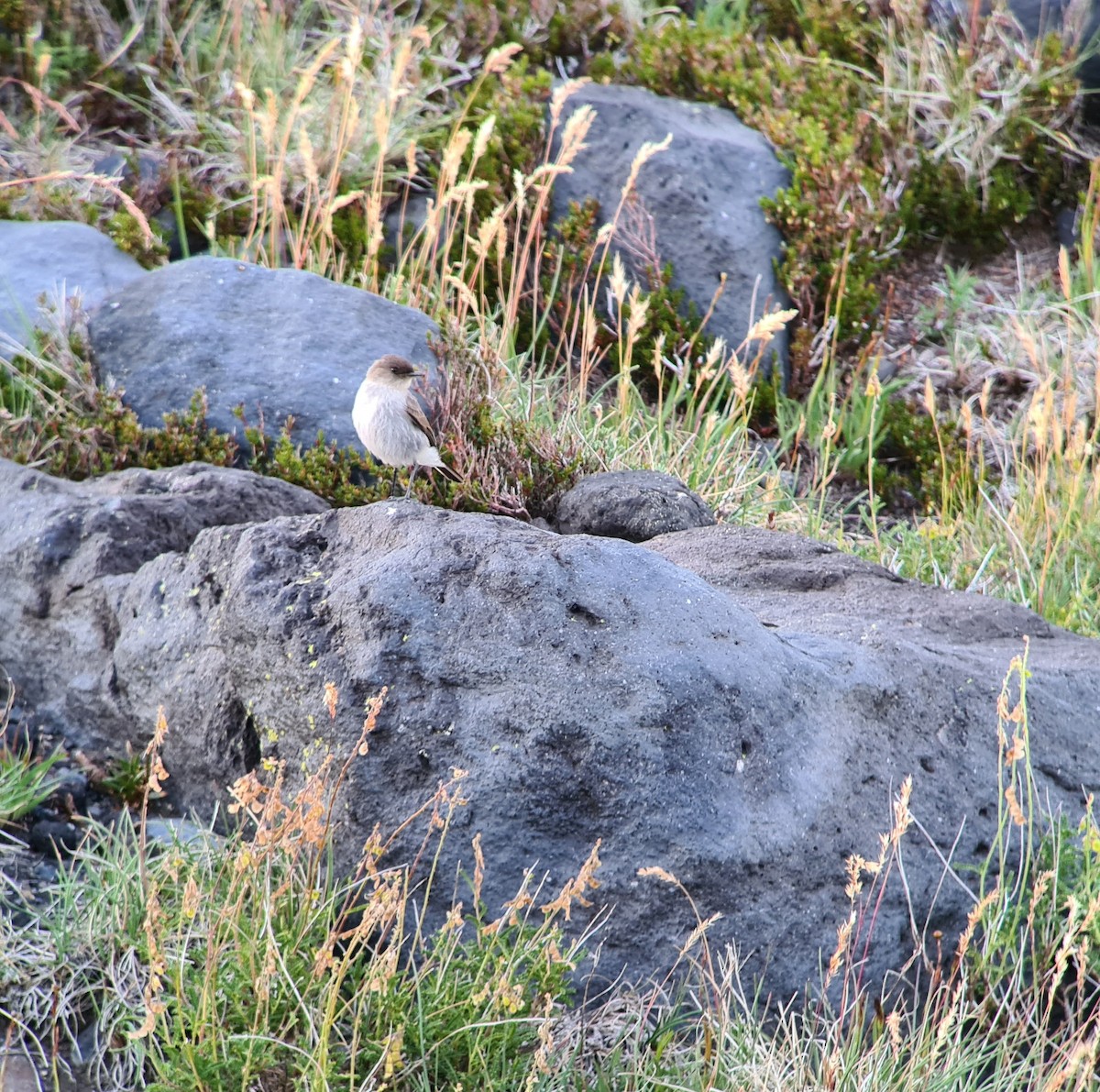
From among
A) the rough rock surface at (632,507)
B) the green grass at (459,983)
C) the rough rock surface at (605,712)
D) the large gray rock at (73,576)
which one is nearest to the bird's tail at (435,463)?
the rough rock surface at (632,507)

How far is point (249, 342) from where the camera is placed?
5781 millimetres

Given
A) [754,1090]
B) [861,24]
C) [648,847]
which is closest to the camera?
[754,1090]

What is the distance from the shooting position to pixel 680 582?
3389mm

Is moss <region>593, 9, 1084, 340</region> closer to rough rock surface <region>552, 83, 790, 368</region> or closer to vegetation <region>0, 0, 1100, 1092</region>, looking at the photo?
vegetation <region>0, 0, 1100, 1092</region>

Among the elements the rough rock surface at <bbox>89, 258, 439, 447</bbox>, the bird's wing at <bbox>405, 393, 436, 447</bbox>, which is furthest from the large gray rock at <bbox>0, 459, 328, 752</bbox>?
the rough rock surface at <bbox>89, 258, 439, 447</bbox>

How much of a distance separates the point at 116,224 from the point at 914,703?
17.0ft

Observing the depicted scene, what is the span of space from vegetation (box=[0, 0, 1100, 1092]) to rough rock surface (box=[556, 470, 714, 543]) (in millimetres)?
286

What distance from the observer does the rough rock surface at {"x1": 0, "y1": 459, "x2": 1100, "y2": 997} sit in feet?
9.95

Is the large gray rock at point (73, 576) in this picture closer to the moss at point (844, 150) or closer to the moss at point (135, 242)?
the moss at point (135, 242)

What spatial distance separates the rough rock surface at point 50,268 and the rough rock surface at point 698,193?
273 cm

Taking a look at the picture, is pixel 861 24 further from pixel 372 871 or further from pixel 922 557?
pixel 372 871

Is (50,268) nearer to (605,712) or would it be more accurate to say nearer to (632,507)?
(632,507)

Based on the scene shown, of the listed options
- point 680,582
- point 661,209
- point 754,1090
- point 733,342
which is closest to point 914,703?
point 680,582

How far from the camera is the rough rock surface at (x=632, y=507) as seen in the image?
15.6ft
